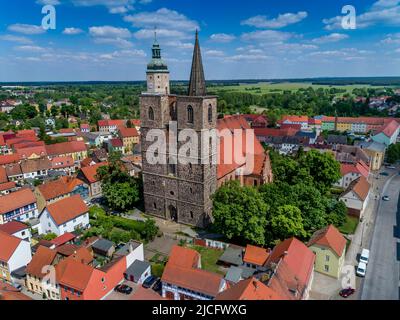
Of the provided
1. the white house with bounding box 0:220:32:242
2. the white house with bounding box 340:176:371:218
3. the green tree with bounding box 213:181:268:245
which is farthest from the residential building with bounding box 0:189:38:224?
the white house with bounding box 340:176:371:218

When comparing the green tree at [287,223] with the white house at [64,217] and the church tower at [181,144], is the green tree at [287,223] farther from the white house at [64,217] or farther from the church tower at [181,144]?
the white house at [64,217]

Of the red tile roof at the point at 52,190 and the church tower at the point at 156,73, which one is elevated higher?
the church tower at the point at 156,73

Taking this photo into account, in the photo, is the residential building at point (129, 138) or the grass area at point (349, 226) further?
the residential building at point (129, 138)

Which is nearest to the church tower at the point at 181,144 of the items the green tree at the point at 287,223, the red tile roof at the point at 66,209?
the red tile roof at the point at 66,209

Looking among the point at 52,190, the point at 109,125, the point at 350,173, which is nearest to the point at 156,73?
the point at 52,190

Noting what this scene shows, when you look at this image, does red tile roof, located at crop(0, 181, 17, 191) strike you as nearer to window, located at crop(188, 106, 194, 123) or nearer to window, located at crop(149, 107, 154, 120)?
window, located at crop(149, 107, 154, 120)
